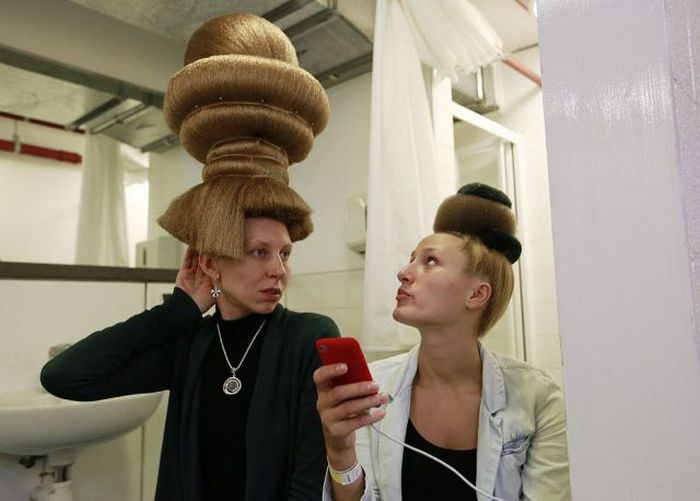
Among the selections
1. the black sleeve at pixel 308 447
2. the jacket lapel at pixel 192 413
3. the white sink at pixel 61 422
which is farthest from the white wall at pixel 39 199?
the black sleeve at pixel 308 447

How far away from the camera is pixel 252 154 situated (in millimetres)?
1110

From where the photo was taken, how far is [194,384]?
41.9 inches

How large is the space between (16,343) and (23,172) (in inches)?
24.4

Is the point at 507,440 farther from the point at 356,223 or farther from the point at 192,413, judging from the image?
the point at 356,223

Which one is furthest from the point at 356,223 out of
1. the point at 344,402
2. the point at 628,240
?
the point at 628,240

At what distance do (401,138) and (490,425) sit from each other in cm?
99

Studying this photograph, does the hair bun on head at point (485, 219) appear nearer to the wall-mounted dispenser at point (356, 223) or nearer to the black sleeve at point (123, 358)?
the black sleeve at point (123, 358)

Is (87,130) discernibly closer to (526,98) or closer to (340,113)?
(340,113)

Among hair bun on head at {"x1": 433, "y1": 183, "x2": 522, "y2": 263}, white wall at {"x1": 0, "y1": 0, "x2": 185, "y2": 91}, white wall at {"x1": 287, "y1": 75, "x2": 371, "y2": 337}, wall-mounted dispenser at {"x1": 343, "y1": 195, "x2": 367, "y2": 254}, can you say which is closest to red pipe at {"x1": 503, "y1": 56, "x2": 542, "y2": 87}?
white wall at {"x1": 287, "y1": 75, "x2": 371, "y2": 337}

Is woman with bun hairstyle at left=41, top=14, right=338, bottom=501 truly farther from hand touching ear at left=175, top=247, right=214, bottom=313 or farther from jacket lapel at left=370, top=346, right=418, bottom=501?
jacket lapel at left=370, top=346, right=418, bottom=501

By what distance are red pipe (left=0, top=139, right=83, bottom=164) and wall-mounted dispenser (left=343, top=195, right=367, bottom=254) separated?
1.08 meters

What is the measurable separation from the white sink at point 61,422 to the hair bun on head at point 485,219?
1026mm

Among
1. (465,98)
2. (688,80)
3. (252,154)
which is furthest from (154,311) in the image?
(465,98)

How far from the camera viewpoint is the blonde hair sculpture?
1045 mm
